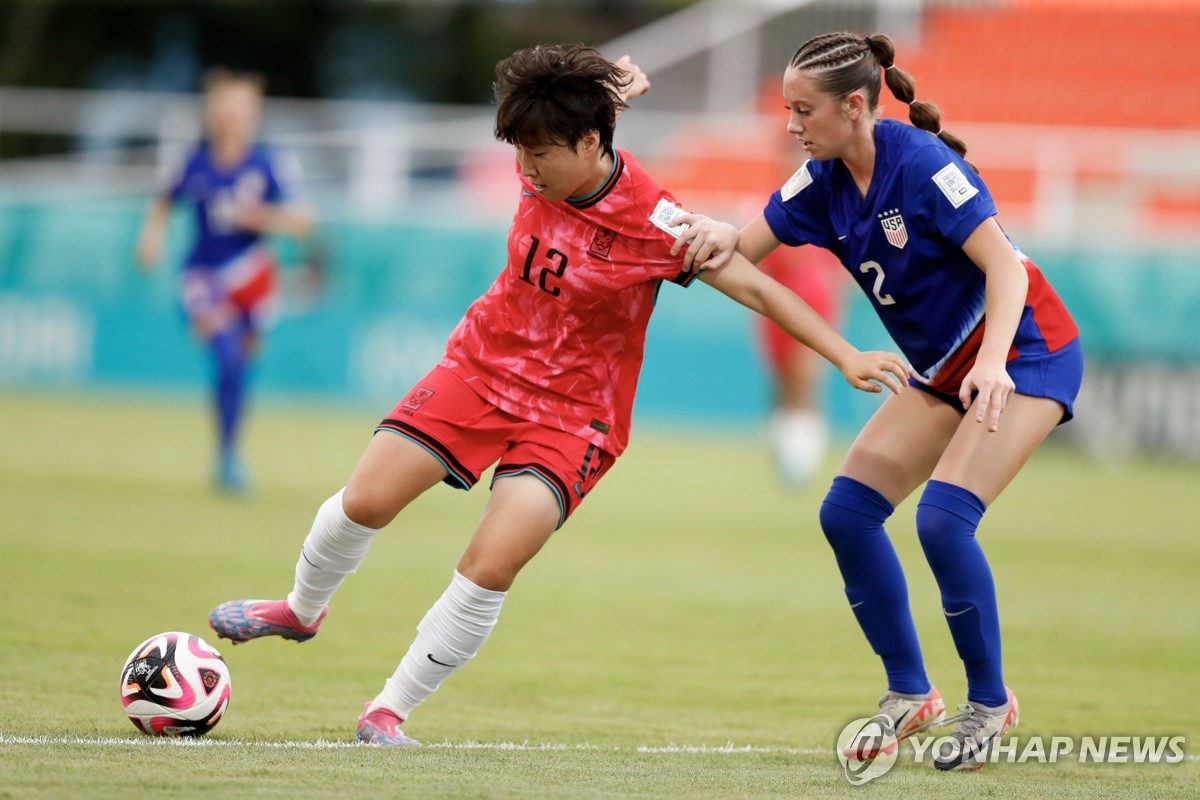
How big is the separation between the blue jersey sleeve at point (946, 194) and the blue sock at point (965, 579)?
0.75 metres

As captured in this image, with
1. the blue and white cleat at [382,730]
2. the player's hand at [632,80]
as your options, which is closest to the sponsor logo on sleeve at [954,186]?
the player's hand at [632,80]

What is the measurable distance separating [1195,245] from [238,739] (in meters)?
13.8

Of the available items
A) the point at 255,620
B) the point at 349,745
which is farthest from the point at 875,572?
the point at 255,620

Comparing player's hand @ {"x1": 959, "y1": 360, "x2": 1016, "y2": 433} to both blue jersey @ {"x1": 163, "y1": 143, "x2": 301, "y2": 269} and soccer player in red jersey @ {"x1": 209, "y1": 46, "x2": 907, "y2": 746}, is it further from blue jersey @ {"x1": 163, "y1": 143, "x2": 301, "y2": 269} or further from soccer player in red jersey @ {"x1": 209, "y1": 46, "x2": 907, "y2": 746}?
blue jersey @ {"x1": 163, "y1": 143, "x2": 301, "y2": 269}

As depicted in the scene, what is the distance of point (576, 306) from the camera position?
4816mm

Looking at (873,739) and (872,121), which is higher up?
(872,121)

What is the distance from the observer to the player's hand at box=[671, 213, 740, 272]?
4.70 meters

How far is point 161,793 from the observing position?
3.68 meters

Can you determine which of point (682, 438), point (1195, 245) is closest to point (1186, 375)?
point (1195, 245)

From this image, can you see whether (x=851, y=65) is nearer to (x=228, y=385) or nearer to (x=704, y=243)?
(x=704, y=243)

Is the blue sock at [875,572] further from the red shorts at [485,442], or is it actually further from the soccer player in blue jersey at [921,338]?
the red shorts at [485,442]

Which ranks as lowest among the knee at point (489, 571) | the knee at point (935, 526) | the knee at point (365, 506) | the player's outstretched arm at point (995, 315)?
the knee at point (489, 571)

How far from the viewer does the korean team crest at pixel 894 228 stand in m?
4.64

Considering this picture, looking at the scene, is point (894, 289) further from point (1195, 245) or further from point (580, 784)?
point (1195, 245)
